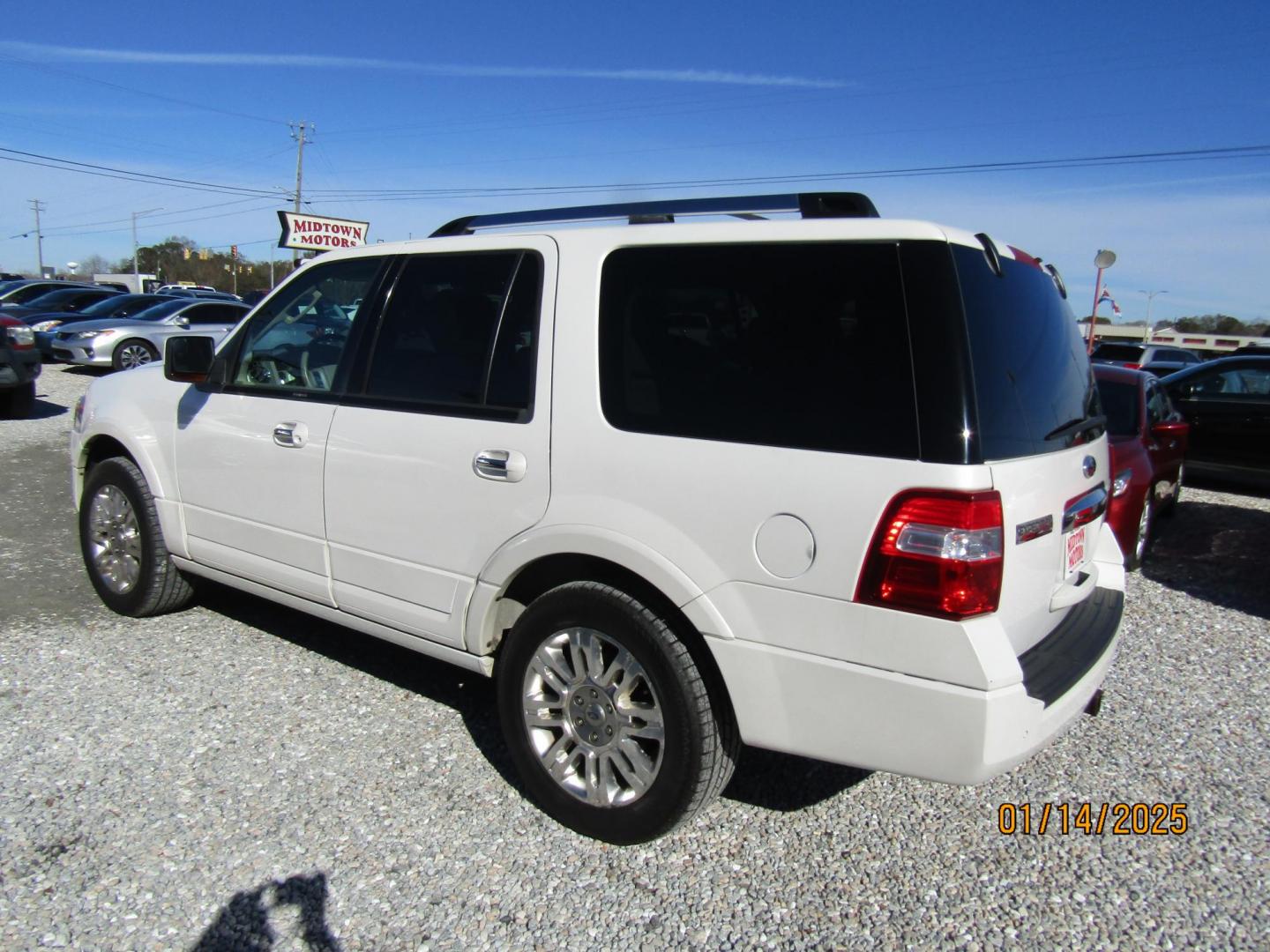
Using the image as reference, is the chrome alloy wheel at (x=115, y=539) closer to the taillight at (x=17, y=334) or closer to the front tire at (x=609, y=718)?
the front tire at (x=609, y=718)

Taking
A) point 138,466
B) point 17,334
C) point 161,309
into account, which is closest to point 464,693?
point 138,466

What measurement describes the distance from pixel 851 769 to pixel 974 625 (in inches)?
58.3

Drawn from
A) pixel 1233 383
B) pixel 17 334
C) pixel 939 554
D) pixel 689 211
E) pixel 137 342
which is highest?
pixel 689 211

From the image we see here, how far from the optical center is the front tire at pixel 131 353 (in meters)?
16.2

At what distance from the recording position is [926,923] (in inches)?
104

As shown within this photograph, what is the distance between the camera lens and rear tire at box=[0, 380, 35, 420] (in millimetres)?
11750

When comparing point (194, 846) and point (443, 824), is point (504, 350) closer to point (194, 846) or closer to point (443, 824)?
point (443, 824)

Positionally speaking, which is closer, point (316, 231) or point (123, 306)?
point (316, 231)

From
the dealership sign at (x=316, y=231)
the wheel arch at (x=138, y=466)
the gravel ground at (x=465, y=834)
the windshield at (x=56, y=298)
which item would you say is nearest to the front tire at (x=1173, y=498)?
the gravel ground at (x=465, y=834)

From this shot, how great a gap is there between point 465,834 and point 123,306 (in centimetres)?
2026

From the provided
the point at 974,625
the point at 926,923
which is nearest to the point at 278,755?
the point at 926,923

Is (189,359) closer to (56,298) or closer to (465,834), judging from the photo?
(465,834)

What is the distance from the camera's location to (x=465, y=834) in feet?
9.82
